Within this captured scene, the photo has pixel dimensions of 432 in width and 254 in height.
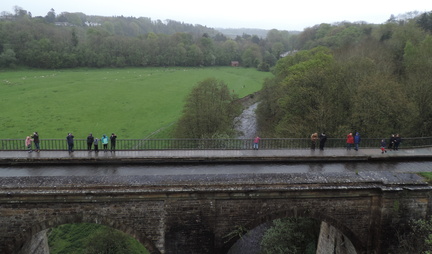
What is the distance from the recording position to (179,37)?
98.9 m

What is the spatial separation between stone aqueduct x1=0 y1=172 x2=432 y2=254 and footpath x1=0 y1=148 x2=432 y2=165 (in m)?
3.13

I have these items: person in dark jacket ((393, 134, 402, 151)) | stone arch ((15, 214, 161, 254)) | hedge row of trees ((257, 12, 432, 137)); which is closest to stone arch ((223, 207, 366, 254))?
stone arch ((15, 214, 161, 254))

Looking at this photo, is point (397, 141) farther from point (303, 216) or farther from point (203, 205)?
point (203, 205)

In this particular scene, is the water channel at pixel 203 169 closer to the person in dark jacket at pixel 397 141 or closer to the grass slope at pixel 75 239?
the person in dark jacket at pixel 397 141

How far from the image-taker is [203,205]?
12.4m

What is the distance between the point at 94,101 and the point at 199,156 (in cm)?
3988

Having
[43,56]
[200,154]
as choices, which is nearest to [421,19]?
[200,154]

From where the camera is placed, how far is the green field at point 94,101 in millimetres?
39656

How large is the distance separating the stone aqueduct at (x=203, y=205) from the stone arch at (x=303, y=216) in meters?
0.04

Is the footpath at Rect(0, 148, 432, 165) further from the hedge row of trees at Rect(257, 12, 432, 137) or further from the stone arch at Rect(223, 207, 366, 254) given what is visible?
the hedge row of trees at Rect(257, 12, 432, 137)

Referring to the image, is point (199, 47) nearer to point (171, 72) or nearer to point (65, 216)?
point (171, 72)

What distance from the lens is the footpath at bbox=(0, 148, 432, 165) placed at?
15.9m

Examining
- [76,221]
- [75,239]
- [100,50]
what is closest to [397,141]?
[76,221]

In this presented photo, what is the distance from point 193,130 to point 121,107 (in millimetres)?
21681
